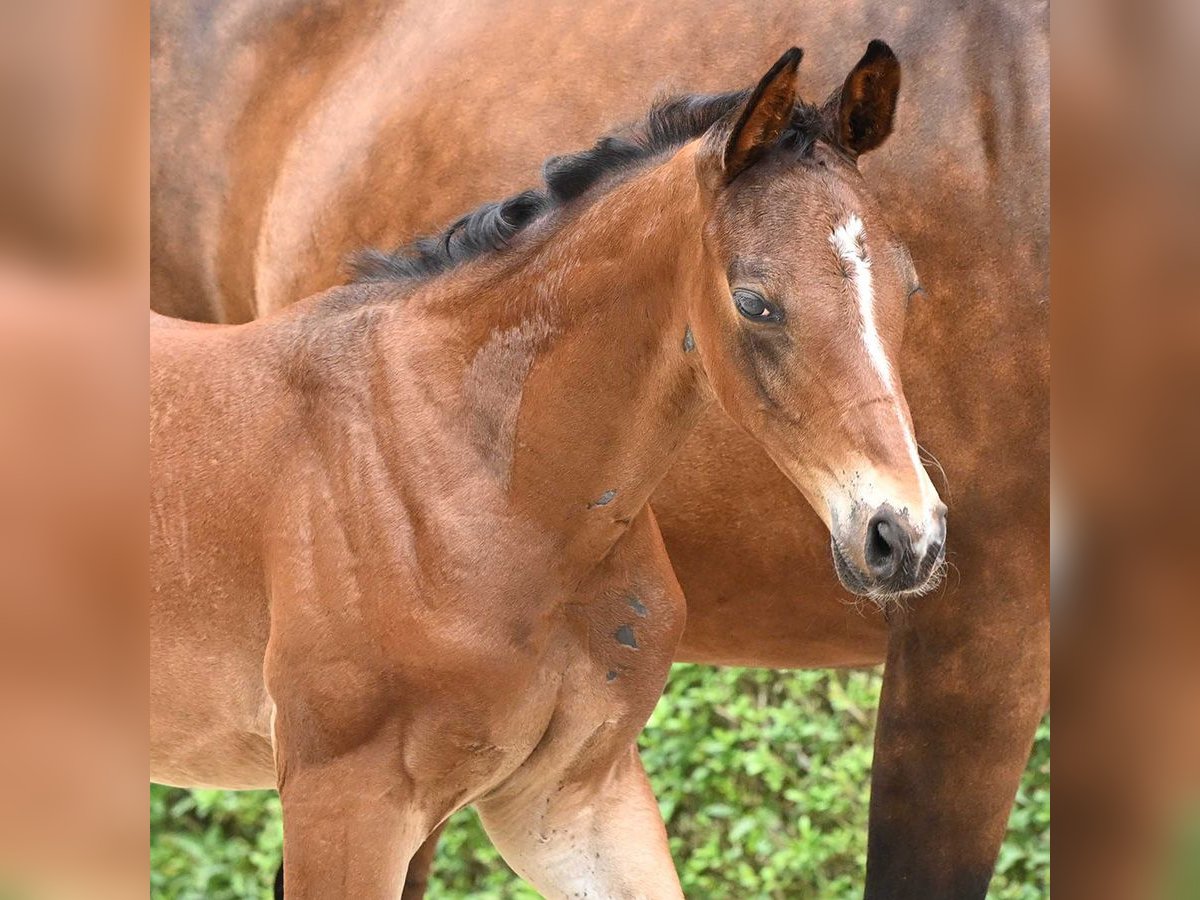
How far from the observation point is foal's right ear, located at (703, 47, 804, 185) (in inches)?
60.7

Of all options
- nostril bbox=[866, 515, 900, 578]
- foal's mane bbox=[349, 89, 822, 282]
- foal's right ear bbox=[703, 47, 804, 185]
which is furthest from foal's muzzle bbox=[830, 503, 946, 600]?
foal's mane bbox=[349, 89, 822, 282]

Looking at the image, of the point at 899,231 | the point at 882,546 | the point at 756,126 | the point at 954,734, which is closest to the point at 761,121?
the point at 756,126

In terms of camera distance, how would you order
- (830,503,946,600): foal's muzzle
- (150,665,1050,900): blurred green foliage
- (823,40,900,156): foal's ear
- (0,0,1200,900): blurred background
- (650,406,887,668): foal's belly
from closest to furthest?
(0,0,1200,900): blurred background
(830,503,946,600): foal's muzzle
(823,40,900,156): foal's ear
(650,406,887,668): foal's belly
(150,665,1050,900): blurred green foliage

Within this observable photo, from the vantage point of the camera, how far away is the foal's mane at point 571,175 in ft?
5.95

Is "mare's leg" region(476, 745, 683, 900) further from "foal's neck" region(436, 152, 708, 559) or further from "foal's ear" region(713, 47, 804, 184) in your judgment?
"foal's ear" region(713, 47, 804, 184)

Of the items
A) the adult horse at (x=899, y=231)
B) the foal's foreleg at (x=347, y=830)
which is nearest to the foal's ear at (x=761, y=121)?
the adult horse at (x=899, y=231)

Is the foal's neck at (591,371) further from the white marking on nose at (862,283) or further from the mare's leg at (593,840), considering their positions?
the mare's leg at (593,840)

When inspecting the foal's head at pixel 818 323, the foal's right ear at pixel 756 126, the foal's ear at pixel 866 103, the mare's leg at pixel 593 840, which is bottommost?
the mare's leg at pixel 593 840

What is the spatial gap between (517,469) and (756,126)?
52cm

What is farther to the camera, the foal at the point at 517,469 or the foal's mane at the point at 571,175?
the foal's mane at the point at 571,175

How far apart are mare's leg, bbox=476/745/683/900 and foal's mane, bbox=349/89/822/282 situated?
711 mm
